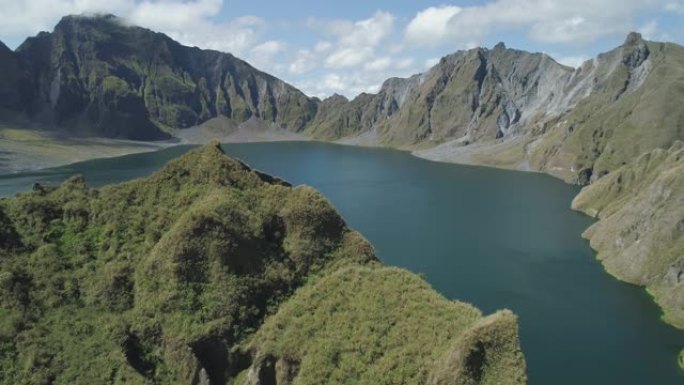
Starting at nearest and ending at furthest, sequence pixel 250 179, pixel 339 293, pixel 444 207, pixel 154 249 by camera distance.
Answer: pixel 339 293, pixel 154 249, pixel 250 179, pixel 444 207

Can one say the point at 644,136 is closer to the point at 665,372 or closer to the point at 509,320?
the point at 665,372

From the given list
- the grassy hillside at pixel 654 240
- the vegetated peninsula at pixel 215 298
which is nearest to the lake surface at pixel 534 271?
the grassy hillside at pixel 654 240

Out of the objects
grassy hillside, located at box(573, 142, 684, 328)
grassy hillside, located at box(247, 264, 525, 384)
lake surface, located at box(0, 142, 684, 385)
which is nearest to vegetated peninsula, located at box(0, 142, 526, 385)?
grassy hillside, located at box(247, 264, 525, 384)

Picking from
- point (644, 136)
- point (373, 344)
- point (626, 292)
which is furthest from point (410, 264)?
point (644, 136)

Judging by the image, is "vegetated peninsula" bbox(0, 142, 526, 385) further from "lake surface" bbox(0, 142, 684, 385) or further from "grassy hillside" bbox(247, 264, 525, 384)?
"lake surface" bbox(0, 142, 684, 385)

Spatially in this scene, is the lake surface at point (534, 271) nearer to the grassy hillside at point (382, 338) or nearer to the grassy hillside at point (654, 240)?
the grassy hillside at point (654, 240)

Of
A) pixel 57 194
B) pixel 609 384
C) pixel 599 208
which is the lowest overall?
pixel 609 384

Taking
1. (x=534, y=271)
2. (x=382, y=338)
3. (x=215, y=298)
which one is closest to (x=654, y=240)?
(x=534, y=271)

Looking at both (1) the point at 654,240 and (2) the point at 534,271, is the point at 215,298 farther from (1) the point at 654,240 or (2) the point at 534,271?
(1) the point at 654,240
